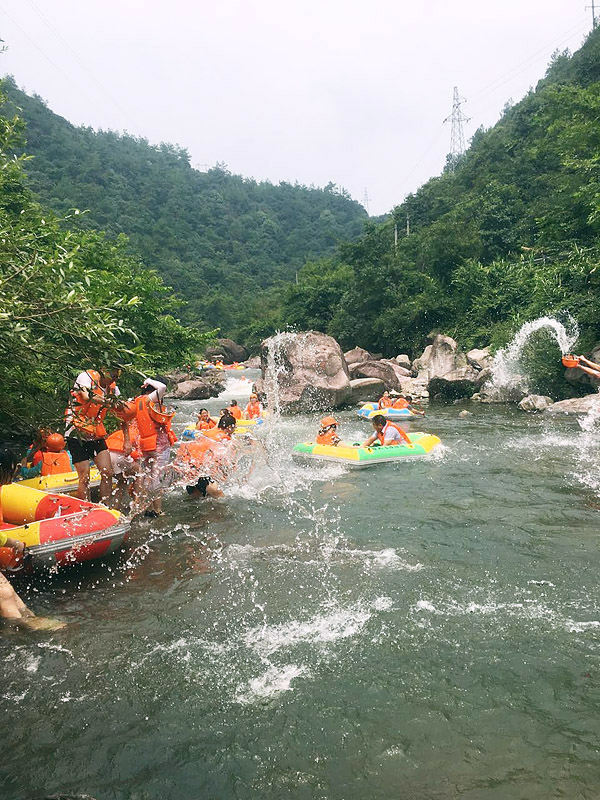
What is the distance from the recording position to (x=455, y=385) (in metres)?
20.5

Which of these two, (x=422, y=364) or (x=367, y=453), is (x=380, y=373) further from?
(x=367, y=453)

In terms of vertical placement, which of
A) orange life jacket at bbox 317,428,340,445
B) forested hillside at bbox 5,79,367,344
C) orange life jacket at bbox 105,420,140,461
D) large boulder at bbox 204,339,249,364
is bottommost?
orange life jacket at bbox 317,428,340,445

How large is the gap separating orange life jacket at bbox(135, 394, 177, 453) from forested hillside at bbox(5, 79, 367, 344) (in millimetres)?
45841

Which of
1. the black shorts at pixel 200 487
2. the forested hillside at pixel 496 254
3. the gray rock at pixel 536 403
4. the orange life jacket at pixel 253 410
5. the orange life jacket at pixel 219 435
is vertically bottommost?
the gray rock at pixel 536 403

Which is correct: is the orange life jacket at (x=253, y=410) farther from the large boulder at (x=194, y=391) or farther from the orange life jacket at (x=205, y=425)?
the large boulder at (x=194, y=391)

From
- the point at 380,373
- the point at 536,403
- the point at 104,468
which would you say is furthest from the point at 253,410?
the point at 104,468

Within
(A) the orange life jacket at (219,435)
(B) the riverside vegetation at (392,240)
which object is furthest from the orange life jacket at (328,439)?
(B) the riverside vegetation at (392,240)

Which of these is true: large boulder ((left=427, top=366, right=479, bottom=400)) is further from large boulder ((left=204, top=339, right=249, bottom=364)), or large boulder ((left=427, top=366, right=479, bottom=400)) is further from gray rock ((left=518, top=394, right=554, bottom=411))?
large boulder ((left=204, top=339, right=249, bottom=364))

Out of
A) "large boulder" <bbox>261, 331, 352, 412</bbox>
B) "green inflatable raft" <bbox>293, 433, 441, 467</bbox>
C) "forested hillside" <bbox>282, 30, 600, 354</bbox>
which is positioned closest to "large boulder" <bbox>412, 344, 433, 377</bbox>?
"forested hillside" <bbox>282, 30, 600, 354</bbox>

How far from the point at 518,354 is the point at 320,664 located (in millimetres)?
18529

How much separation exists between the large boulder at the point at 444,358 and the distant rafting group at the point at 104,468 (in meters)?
13.8

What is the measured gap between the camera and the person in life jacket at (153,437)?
679 centimetres

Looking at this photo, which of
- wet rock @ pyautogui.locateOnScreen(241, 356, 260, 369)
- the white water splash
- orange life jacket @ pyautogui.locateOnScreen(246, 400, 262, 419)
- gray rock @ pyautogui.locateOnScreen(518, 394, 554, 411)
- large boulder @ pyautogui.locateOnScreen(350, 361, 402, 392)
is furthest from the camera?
wet rock @ pyautogui.locateOnScreen(241, 356, 260, 369)

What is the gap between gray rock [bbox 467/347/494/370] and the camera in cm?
2208
